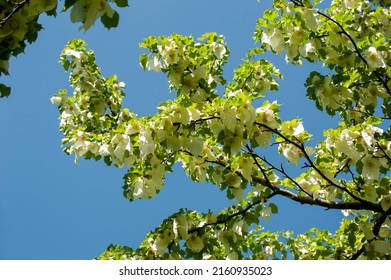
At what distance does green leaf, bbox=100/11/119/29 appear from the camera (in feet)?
6.72

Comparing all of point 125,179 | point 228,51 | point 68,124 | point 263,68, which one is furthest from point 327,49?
point 68,124

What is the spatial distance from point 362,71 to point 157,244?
2.86m

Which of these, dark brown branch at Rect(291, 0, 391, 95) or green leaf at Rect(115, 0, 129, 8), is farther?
dark brown branch at Rect(291, 0, 391, 95)

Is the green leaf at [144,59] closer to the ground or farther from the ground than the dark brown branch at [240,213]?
farther from the ground

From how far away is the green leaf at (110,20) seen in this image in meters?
2.05

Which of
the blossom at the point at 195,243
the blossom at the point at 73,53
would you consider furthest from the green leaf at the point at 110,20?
the blossom at the point at 73,53

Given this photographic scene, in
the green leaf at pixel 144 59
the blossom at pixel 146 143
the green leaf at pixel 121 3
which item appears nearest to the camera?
the green leaf at pixel 121 3

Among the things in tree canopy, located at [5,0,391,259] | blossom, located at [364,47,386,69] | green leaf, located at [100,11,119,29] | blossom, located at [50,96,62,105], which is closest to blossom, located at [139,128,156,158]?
tree canopy, located at [5,0,391,259]

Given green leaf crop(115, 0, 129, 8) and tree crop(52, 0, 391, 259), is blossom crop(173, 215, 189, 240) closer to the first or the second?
tree crop(52, 0, 391, 259)

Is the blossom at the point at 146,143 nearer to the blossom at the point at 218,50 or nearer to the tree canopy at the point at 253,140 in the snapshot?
the tree canopy at the point at 253,140

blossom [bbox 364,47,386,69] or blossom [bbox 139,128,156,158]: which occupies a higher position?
blossom [bbox 364,47,386,69]

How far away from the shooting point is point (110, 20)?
80.8 inches

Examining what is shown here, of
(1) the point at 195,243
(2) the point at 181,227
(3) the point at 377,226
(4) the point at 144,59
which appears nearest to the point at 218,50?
(4) the point at 144,59

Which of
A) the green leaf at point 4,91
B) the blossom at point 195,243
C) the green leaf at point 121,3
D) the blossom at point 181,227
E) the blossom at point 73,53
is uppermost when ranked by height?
the blossom at point 73,53
